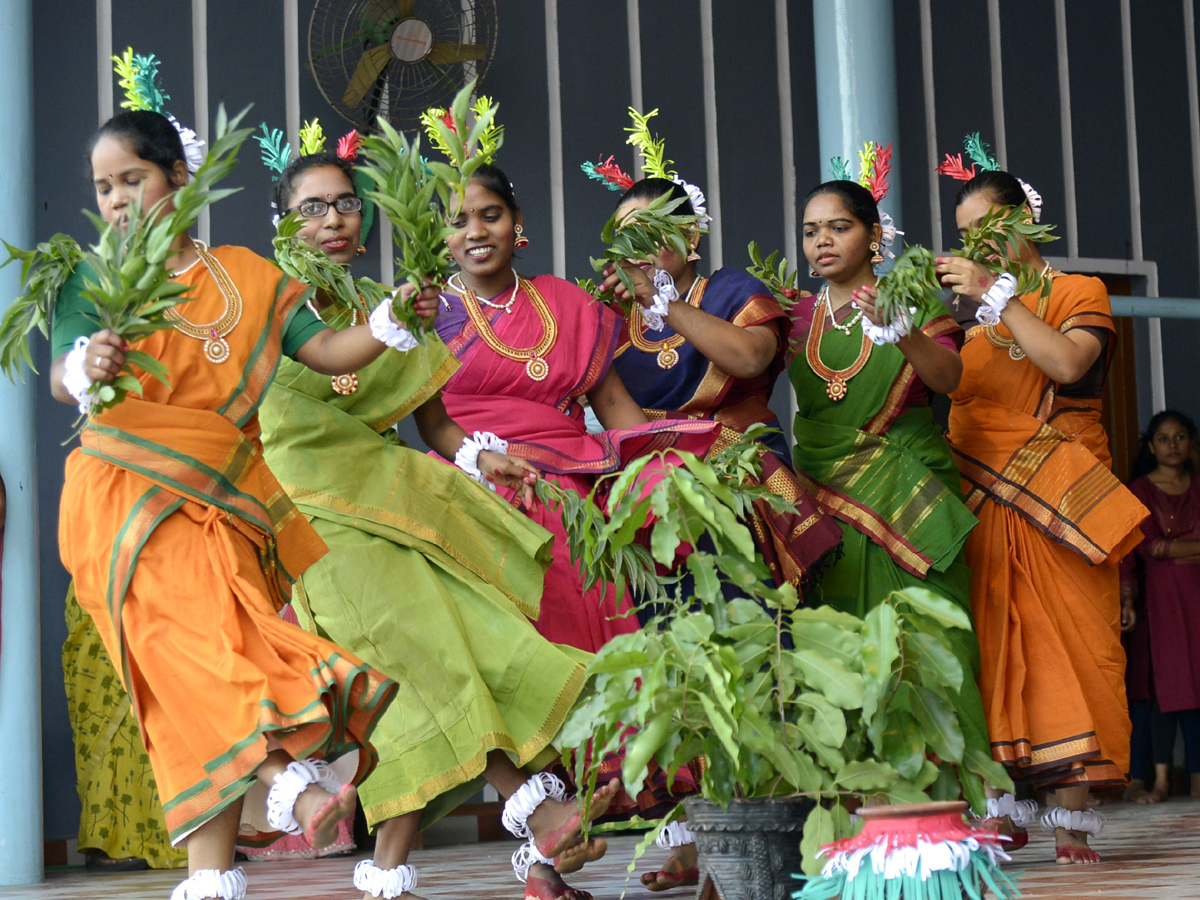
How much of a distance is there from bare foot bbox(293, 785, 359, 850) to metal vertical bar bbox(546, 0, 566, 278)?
4.02 metres

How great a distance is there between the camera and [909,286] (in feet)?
12.5

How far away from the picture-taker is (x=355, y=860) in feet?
18.0

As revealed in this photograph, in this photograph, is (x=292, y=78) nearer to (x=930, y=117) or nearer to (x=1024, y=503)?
(x=930, y=117)

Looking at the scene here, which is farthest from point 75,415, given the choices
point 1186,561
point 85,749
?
point 1186,561

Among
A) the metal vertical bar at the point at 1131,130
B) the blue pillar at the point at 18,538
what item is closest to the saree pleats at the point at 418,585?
the blue pillar at the point at 18,538

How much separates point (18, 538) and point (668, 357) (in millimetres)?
2276

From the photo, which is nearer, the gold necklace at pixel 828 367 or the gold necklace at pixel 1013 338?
the gold necklace at pixel 828 367

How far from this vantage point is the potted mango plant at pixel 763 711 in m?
2.39

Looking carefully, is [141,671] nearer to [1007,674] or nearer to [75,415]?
[1007,674]

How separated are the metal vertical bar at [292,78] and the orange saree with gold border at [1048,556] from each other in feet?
9.85

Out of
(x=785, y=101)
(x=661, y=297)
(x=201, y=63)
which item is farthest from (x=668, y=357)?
(x=785, y=101)

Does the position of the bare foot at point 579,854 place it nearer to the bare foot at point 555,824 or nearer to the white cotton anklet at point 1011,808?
the bare foot at point 555,824

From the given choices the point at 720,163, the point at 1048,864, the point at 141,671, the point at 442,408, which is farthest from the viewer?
the point at 720,163

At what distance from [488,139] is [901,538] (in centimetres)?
176
